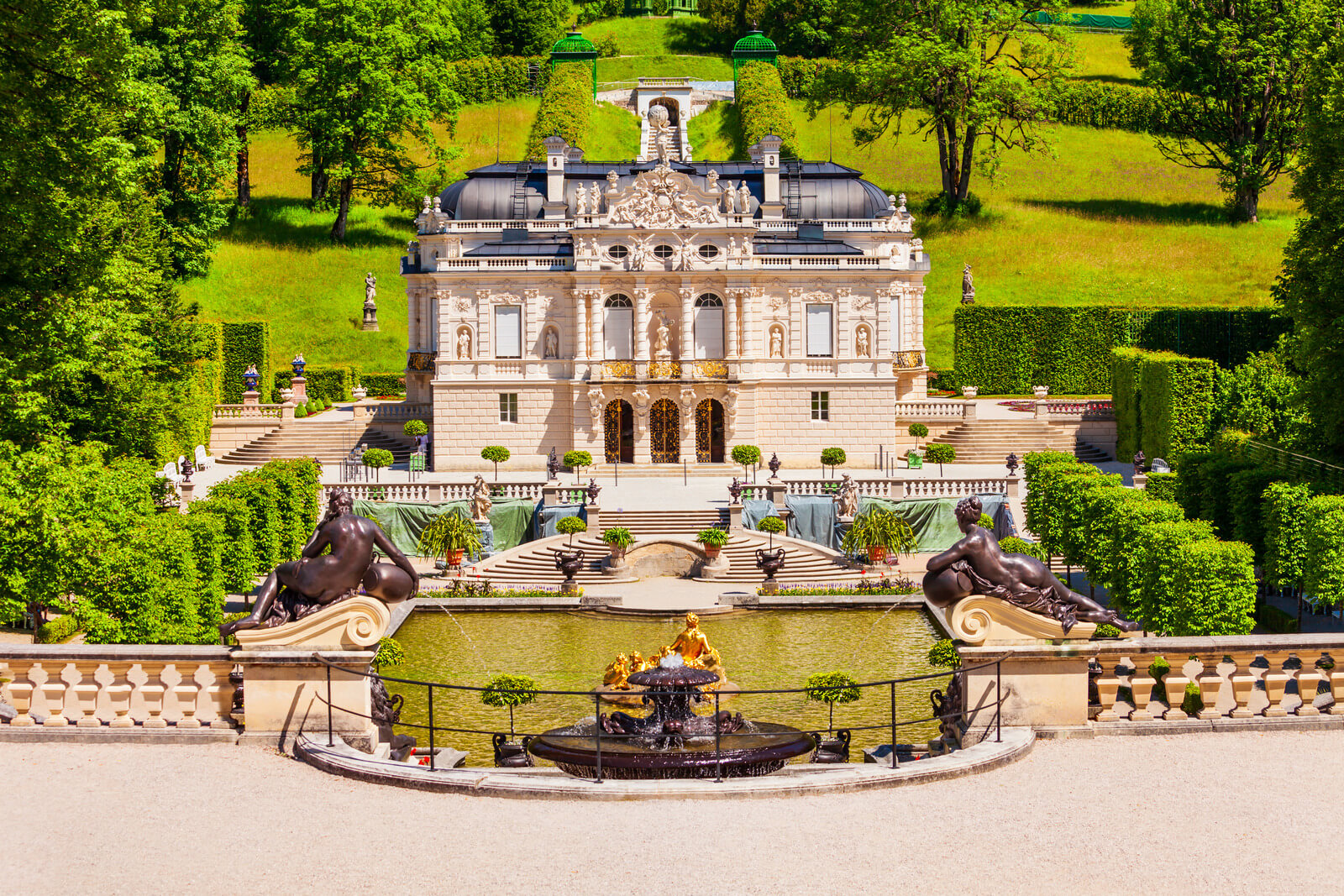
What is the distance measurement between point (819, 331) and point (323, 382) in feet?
74.3

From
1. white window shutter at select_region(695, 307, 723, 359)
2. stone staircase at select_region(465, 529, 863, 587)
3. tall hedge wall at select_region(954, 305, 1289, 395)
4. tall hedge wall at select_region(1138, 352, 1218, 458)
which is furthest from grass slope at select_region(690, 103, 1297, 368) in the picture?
stone staircase at select_region(465, 529, 863, 587)

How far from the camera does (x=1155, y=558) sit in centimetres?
3019

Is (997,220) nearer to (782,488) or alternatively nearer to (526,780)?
(782,488)

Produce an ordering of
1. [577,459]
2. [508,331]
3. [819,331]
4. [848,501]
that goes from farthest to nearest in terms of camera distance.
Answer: [819,331], [508,331], [577,459], [848,501]

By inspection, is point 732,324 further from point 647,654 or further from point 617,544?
point 647,654

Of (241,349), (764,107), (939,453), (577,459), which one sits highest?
(764,107)

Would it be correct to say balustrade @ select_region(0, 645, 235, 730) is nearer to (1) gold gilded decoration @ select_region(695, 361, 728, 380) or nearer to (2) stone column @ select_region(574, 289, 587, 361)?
(2) stone column @ select_region(574, 289, 587, 361)

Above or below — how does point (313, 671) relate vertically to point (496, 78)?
below

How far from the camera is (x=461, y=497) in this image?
48.0 metres

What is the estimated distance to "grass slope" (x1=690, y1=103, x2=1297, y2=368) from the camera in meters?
71.9

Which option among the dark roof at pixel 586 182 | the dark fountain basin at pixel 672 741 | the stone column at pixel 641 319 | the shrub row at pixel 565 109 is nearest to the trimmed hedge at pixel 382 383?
the dark roof at pixel 586 182

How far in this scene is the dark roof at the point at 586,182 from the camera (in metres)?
63.2

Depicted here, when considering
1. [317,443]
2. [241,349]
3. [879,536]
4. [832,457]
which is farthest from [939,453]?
[241,349]

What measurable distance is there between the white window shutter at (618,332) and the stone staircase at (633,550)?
44.5 feet
